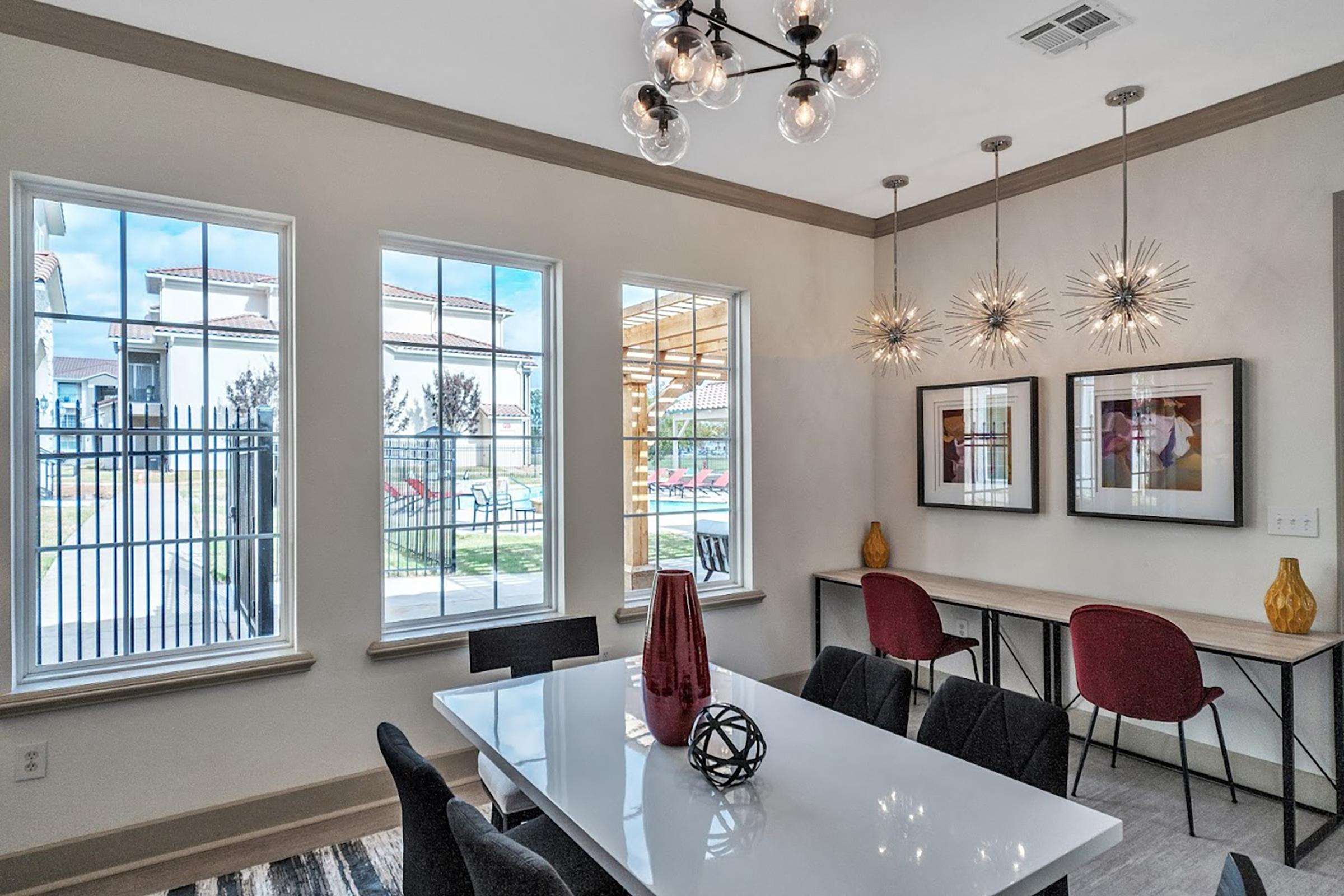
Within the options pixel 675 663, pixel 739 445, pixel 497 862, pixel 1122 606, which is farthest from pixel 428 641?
pixel 1122 606

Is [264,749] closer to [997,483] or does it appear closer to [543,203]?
[543,203]

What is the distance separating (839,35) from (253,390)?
245 centimetres

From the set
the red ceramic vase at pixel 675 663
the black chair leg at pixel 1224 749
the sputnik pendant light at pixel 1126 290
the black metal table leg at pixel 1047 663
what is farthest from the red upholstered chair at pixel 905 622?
the red ceramic vase at pixel 675 663

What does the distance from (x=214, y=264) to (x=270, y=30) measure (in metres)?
0.82

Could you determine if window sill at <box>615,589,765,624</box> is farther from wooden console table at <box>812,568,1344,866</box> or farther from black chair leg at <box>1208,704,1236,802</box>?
black chair leg at <box>1208,704,1236,802</box>

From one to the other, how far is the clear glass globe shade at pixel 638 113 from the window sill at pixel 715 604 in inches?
88.8

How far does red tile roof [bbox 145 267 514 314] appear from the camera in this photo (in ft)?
8.79

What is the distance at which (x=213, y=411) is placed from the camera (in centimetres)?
273

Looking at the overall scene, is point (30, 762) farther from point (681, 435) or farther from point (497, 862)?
point (681, 435)

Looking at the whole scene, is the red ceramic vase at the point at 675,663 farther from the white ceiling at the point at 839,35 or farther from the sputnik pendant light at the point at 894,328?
the sputnik pendant light at the point at 894,328

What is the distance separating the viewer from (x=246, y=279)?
279 cm

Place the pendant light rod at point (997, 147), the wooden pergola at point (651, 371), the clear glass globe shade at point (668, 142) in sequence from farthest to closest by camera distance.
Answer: the wooden pergola at point (651, 371), the pendant light rod at point (997, 147), the clear glass globe shade at point (668, 142)

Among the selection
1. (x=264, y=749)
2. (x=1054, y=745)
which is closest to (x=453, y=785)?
(x=264, y=749)

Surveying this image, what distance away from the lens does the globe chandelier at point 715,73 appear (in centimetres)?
158
